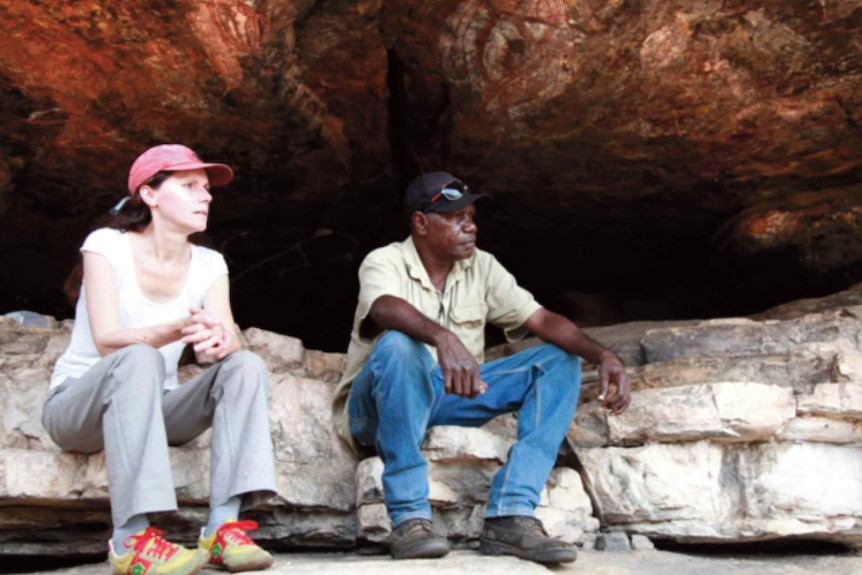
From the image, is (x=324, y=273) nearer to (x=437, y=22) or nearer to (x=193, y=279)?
(x=437, y=22)

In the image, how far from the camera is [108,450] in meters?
3.12

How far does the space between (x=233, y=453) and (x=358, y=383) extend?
655 millimetres

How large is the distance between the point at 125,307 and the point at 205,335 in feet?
1.26

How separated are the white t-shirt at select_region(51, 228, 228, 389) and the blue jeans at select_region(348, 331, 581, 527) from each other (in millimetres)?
654

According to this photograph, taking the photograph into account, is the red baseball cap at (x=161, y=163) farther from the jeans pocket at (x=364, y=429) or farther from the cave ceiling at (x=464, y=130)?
the jeans pocket at (x=364, y=429)

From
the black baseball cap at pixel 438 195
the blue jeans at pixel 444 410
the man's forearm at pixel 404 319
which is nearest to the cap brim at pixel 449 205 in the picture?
the black baseball cap at pixel 438 195

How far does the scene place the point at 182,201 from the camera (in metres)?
3.64

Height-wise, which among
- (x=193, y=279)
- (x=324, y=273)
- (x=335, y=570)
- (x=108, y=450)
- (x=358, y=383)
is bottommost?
(x=335, y=570)

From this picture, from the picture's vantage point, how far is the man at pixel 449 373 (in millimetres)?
3510

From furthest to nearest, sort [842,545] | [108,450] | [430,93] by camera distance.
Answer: [430,93], [842,545], [108,450]

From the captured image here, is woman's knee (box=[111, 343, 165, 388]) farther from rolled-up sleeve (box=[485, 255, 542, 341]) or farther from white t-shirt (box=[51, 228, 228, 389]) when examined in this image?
rolled-up sleeve (box=[485, 255, 542, 341])

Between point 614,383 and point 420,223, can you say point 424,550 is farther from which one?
point 420,223

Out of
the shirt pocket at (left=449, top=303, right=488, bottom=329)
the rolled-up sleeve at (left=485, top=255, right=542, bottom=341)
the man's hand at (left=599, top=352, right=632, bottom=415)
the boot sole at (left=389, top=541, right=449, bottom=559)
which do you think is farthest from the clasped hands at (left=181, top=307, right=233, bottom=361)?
the man's hand at (left=599, top=352, right=632, bottom=415)

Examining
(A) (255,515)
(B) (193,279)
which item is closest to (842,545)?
(A) (255,515)
